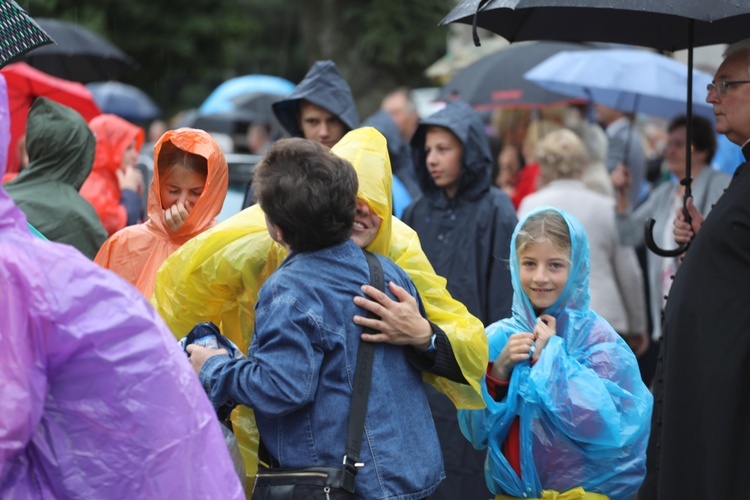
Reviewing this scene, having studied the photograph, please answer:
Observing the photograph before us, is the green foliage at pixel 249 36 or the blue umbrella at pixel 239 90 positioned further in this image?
the blue umbrella at pixel 239 90

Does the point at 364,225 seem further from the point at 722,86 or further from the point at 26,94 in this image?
the point at 26,94

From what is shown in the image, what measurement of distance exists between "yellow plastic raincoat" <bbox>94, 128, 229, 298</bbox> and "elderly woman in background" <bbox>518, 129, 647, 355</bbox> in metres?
3.82

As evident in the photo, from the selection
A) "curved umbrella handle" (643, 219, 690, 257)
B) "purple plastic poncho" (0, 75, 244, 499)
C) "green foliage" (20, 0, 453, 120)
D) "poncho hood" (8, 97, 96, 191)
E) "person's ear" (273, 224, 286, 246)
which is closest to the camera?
"purple plastic poncho" (0, 75, 244, 499)

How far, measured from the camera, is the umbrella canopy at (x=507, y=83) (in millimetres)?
10758

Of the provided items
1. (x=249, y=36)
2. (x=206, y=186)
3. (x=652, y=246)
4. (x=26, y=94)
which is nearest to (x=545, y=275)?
(x=652, y=246)

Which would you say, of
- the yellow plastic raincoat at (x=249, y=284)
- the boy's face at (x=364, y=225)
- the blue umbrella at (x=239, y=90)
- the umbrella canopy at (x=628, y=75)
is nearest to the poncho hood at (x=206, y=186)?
the yellow plastic raincoat at (x=249, y=284)

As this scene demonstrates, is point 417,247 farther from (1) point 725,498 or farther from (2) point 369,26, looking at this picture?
(2) point 369,26

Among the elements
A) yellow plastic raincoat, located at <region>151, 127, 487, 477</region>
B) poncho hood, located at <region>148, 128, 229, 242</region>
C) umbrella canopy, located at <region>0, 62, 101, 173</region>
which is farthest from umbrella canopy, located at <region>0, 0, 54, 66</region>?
umbrella canopy, located at <region>0, 62, 101, 173</region>

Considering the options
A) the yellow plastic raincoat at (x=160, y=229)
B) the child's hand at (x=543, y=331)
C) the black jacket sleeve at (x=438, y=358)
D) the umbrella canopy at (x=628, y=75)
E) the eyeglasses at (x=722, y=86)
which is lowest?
the child's hand at (x=543, y=331)

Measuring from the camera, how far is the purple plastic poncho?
2309 mm

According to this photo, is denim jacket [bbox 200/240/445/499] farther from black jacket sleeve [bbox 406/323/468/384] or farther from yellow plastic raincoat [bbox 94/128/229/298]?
yellow plastic raincoat [bbox 94/128/229/298]

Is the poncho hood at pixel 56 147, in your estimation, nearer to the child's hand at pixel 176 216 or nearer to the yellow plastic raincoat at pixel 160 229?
the yellow plastic raincoat at pixel 160 229

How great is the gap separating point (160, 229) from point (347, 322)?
1404mm

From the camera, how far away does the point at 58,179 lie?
18.4 ft
